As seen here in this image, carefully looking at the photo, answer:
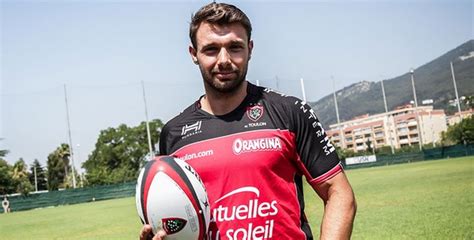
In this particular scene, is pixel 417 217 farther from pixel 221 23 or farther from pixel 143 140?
pixel 143 140

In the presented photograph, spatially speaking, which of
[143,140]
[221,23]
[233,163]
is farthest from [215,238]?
[143,140]

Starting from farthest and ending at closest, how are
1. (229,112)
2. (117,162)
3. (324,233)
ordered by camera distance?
(117,162) → (229,112) → (324,233)

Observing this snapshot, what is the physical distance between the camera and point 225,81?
8.86 ft

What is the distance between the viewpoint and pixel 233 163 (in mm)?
2629

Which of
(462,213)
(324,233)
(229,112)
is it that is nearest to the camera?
(324,233)

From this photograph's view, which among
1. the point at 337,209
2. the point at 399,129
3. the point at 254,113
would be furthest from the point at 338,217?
the point at 399,129

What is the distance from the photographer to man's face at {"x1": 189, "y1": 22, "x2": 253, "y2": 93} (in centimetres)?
268

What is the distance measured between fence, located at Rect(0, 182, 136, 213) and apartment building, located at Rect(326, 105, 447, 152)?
109 metres

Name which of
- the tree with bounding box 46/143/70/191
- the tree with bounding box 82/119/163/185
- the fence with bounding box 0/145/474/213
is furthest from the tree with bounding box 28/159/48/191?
the fence with bounding box 0/145/474/213

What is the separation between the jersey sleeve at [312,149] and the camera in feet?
8.54

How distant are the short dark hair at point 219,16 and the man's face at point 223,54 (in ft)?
0.08

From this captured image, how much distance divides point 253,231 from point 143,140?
313 ft

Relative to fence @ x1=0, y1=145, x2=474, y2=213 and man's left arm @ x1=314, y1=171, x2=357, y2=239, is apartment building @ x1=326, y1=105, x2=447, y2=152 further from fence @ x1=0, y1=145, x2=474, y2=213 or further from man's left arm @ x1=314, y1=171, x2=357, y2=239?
man's left arm @ x1=314, y1=171, x2=357, y2=239

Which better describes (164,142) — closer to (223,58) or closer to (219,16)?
(223,58)
